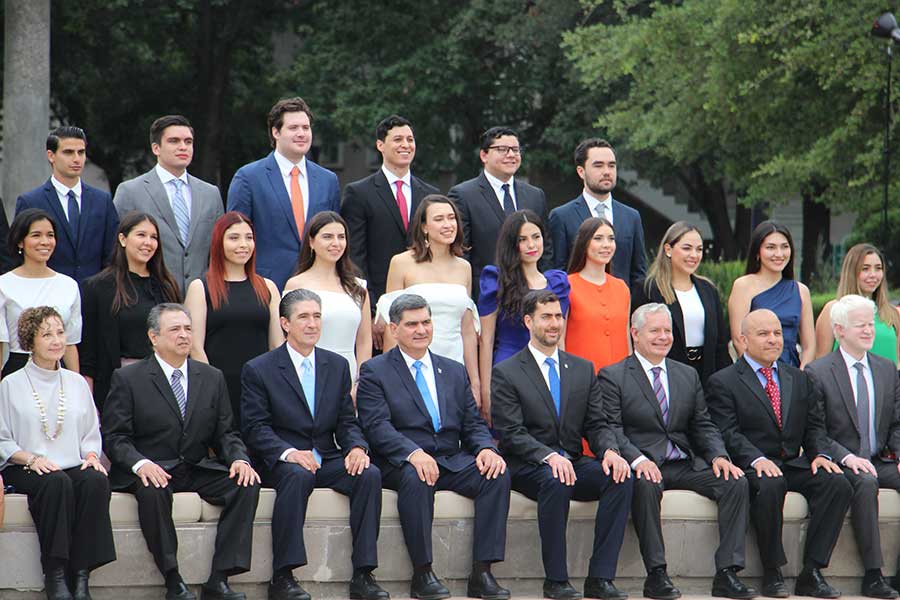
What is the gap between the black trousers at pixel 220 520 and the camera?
650cm

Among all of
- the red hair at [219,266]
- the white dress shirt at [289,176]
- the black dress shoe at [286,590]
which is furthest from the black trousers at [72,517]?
the white dress shirt at [289,176]

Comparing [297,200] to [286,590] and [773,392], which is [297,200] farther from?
[773,392]

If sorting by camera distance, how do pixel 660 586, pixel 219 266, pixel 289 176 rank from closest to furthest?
pixel 660 586 < pixel 219 266 < pixel 289 176

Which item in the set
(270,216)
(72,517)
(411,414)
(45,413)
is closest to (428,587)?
(411,414)

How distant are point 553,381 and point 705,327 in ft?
3.98

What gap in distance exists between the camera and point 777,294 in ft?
26.8

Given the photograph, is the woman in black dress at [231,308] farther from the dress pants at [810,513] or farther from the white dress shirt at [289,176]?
the dress pants at [810,513]

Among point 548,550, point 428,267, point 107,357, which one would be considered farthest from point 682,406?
point 107,357

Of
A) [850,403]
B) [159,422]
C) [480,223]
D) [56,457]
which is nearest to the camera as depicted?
[56,457]

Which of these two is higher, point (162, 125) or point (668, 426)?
point (162, 125)

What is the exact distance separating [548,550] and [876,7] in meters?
10.4

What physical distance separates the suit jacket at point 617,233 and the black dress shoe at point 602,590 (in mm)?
2120

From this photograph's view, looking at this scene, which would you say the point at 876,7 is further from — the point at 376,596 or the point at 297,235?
the point at 376,596

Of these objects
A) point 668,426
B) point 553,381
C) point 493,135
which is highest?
point 493,135
